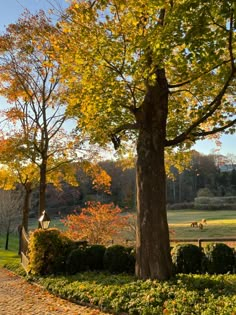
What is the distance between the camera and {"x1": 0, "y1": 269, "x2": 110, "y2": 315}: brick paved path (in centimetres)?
734

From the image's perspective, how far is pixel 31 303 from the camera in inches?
322

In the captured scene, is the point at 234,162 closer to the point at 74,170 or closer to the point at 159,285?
the point at 74,170

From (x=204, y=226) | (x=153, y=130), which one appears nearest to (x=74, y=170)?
(x=153, y=130)

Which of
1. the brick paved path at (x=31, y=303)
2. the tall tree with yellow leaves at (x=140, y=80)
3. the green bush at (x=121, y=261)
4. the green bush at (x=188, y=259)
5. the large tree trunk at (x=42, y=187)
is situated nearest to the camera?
the brick paved path at (x=31, y=303)

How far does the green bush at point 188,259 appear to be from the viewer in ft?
31.4

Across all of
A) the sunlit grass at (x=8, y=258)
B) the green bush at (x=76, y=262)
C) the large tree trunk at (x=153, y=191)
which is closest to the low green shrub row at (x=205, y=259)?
the large tree trunk at (x=153, y=191)

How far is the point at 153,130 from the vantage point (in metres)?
9.18

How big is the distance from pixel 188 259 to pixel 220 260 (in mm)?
818

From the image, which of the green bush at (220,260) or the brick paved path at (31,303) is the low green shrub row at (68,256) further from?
the green bush at (220,260)

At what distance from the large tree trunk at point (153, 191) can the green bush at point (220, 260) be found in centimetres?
121

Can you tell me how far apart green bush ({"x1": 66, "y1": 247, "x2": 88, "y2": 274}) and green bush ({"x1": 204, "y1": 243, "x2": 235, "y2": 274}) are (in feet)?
12.5

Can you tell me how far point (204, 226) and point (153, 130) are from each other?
99.0ft

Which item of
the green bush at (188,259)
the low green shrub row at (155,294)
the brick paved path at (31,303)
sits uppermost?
the green bush at (188,259)

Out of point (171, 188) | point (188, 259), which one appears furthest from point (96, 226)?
point (171, 188)
